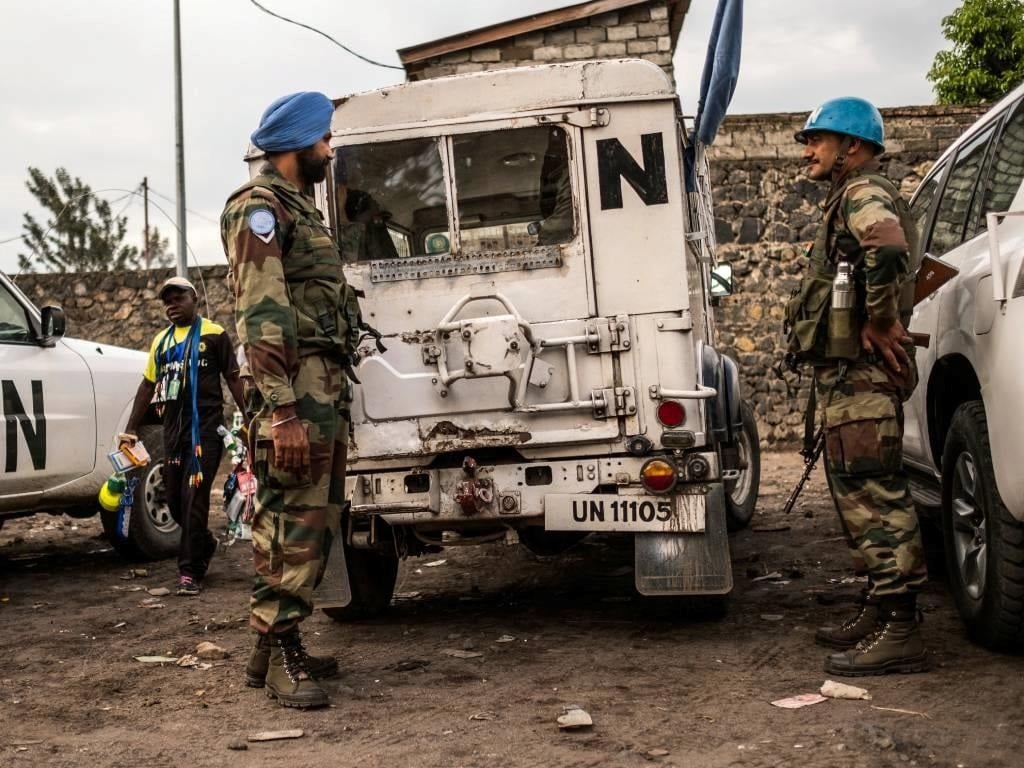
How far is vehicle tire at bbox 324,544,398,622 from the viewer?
545 centimetres

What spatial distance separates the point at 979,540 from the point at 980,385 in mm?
659

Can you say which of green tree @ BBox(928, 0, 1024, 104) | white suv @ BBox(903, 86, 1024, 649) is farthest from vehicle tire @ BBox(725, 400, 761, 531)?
green tree @ BBox(928, 0, 1024, 104)

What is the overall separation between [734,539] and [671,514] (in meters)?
3.06

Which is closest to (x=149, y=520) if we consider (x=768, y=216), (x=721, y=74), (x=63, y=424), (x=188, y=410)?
(x=63, y=424)

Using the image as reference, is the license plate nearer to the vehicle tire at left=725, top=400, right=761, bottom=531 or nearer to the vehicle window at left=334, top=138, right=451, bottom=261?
the vehicle window at left=334, top=138, right=451, bottom=261

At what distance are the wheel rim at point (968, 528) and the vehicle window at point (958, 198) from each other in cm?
106

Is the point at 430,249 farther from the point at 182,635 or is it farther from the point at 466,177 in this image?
the point at 182,635

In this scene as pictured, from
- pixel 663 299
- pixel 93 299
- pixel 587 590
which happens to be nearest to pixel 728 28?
pixel 663 299

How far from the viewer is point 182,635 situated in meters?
5.50

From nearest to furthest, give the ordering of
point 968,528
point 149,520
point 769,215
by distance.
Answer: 1. point 968,528
2. point 149,520
3. point 769,215

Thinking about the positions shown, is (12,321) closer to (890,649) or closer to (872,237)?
(872,237)

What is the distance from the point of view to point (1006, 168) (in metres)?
4.52

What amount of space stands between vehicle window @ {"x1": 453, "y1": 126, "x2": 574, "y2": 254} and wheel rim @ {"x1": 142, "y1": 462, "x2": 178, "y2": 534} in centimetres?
355

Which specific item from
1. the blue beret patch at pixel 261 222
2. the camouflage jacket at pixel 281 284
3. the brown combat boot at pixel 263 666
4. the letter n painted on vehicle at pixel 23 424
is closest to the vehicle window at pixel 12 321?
the letter n painted on vehicle at pixel 23 424
